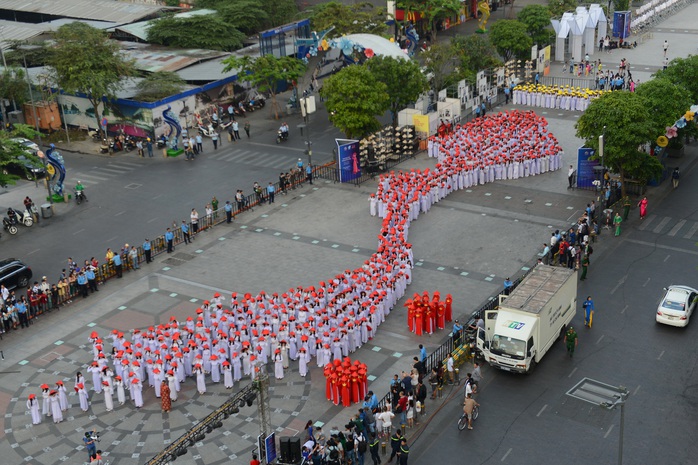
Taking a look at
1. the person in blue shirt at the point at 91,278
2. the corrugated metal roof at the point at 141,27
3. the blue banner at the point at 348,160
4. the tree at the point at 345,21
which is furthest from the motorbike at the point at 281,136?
the person in blue shirt at the point at 91,278

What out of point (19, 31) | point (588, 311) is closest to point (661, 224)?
point (588, 311)

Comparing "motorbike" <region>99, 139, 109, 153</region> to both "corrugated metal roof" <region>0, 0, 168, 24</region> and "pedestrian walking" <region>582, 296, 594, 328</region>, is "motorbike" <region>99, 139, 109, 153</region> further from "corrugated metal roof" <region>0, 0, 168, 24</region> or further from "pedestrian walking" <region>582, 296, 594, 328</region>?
"pedestrian walking" <region>582, 296, 594, 328</region>

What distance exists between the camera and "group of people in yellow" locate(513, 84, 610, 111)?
62156 mm

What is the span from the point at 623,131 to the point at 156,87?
105 feet

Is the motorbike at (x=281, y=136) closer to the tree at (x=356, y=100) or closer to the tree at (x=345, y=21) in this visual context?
the tree at (x=356, y=100)

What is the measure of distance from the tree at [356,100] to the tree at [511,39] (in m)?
19.1

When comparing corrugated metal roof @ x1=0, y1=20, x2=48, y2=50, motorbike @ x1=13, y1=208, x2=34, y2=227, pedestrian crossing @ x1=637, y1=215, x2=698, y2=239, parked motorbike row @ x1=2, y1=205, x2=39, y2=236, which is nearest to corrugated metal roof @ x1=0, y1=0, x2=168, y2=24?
corrugated metal roof @ x1=0, y1=20, x2=48, y2=50

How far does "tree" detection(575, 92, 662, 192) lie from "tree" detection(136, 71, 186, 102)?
1136 inches

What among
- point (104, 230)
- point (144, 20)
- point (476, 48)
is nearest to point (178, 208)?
point (104, 230)

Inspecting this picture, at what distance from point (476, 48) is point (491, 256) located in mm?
29896

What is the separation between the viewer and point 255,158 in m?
56.0

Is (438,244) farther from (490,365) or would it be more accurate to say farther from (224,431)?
(224,431)

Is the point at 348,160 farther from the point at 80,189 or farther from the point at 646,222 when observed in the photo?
the point at 646,222

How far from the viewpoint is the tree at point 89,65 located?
56.2 m
